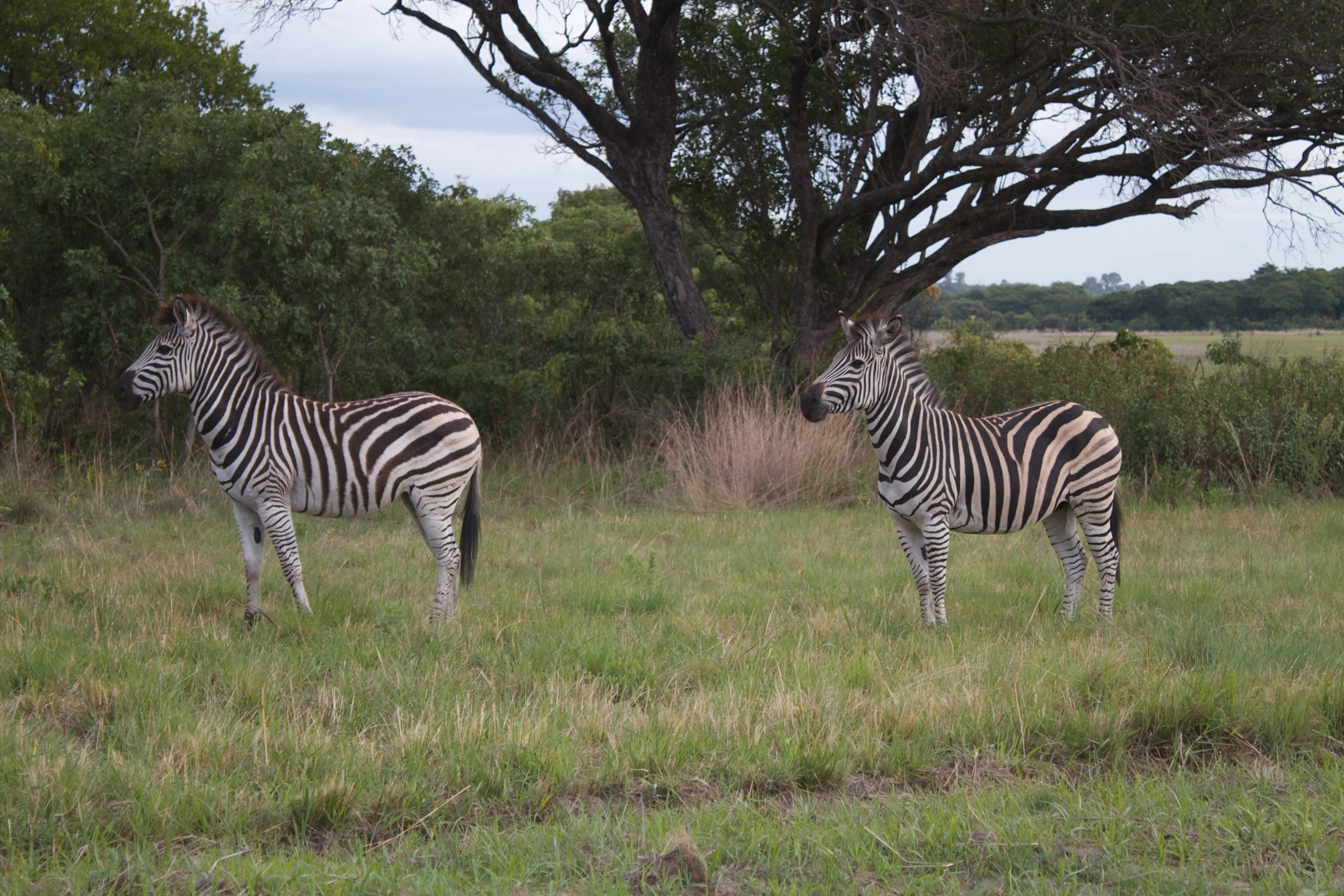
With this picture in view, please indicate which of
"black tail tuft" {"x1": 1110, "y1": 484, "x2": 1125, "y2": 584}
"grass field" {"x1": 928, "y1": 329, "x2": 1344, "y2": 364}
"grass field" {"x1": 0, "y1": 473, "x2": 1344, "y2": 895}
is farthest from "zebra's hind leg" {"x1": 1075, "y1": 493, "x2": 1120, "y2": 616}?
"grass field" {"x1": 928, "y1": 329, "x2": 1344, "y2": 364}

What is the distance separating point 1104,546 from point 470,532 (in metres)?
4.55

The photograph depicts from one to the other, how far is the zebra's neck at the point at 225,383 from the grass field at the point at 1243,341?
12.6m

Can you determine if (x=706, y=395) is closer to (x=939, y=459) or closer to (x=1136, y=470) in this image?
(x=1136, y=470)

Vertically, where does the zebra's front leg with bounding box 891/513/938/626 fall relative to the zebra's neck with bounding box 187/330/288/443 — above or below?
below

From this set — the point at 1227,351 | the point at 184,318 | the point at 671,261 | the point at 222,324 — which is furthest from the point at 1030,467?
the point at 1227,351

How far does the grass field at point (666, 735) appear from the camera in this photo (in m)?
3.67

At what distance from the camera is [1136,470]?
13.4 m

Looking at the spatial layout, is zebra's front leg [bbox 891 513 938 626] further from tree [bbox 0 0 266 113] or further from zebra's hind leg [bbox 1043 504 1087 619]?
tree [bbox 0 0 266 113]

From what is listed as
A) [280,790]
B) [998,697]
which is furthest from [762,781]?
[280,790]

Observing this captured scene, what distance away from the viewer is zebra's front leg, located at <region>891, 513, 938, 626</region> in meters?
7.00

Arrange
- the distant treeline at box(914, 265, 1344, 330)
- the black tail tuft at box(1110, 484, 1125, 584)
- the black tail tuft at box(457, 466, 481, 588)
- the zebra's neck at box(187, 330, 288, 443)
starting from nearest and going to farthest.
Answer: the zebra's neck at box(187, 330, 288, 443) < the black tail tuft at box(1110, 484, 1125, 584) < the black tail tuft at box(457, 466, 481, 588) < the distant treeline at box(914, 265, 1344, 330)

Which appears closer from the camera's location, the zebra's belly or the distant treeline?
the zebra's belly

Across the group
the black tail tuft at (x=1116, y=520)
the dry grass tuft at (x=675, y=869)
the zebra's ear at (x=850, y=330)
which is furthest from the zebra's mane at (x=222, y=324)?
the black tail tuft at (x=1116, y=520)

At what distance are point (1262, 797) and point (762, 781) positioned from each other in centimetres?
198
